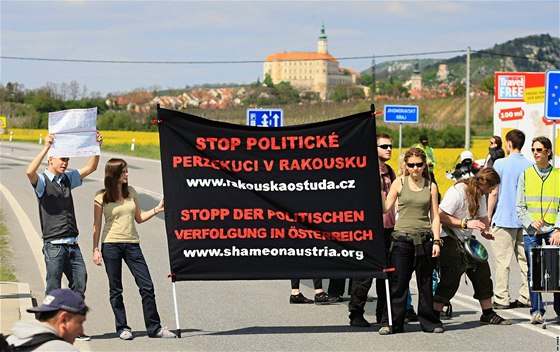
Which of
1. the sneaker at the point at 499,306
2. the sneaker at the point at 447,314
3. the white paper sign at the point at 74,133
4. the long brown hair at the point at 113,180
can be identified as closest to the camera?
the white paper sign at the point at 74,133

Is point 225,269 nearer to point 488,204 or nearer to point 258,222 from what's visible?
point 258,222

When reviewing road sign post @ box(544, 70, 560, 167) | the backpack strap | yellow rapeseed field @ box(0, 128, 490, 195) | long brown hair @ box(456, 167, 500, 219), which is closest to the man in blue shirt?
long brown hair @ box(456, 167, 500, 219)

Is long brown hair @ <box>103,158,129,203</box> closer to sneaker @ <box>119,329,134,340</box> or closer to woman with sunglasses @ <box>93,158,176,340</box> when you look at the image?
woman with sunglasses @ <box>93,158,176,340</box>

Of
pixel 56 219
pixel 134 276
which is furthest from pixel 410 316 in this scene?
pixel 56 219

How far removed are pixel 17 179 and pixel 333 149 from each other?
97.2ft

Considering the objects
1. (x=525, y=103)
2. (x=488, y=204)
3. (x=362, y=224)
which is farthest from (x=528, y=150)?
(x=362, y=224)

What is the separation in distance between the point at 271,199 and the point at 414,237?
4.44 ft

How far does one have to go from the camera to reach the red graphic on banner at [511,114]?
2973cm

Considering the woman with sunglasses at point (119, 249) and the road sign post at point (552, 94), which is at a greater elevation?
the road sign post at point (552, 94)

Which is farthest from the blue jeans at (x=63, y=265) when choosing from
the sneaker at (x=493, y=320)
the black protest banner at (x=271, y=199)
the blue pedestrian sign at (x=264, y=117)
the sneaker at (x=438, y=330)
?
the blue pedestrian sign at (x=264, y=117)

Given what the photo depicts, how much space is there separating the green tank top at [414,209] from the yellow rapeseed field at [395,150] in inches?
1026

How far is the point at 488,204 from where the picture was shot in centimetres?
1229

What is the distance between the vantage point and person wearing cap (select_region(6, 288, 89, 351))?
15.7 feet

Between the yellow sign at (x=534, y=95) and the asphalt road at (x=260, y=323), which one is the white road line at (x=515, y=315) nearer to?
the asphalt road at (x=260, y=323)
